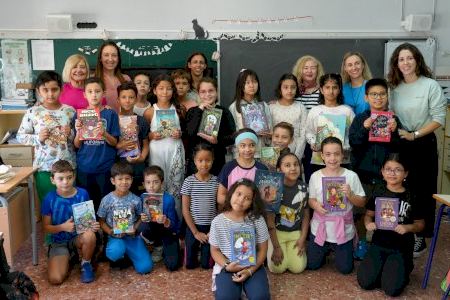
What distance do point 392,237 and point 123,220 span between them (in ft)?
6.56

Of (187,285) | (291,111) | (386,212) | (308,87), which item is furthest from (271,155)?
(187,285)

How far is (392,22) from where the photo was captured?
5.75m

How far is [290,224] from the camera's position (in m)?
3.72

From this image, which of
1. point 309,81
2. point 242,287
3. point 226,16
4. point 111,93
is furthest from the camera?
point 226,16

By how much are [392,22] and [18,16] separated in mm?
4417

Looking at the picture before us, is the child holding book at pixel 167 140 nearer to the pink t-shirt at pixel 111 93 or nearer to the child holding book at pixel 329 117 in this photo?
the pink t-shirt at pixel 111 93

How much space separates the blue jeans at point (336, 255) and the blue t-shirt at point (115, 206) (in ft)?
4.53

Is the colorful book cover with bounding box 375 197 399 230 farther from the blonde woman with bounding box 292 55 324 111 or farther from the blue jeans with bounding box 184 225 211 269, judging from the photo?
the blue jeans with bounding box 184 225 211 269

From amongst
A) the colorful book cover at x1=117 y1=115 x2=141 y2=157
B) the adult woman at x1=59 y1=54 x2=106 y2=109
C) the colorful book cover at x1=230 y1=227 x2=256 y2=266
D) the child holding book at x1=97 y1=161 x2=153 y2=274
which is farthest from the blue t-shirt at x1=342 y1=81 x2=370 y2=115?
the adult woman at x1=59 y1=54 x2=106 y2=109

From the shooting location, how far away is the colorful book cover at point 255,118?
12.9 ft

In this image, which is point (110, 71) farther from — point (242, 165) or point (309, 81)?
point (309, 81)

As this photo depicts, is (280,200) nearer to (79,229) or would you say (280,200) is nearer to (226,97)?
(79,229)

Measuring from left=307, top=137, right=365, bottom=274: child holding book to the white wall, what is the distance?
8.09ft

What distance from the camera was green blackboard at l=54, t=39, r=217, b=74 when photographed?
5.41m
